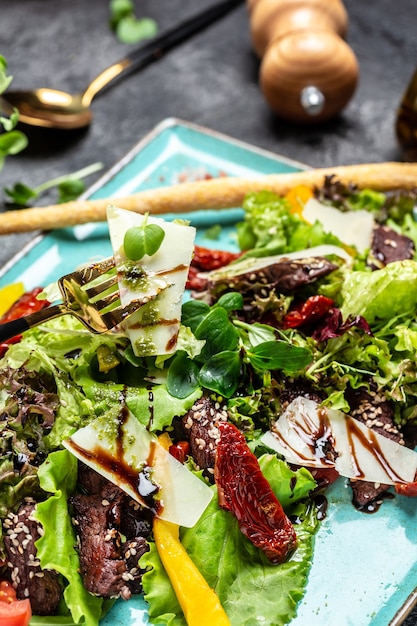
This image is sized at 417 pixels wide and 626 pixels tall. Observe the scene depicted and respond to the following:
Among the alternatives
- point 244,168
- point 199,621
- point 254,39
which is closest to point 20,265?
point 244,168

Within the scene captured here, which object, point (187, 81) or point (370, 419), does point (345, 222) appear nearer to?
point (370, 419)

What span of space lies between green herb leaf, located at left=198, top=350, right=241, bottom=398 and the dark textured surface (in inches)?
78.4

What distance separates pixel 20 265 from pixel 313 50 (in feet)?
7.14

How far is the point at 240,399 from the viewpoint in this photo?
9.60 ft

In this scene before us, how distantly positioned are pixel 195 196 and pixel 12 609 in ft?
7.41

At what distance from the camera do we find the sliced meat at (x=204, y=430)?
9.34 ft

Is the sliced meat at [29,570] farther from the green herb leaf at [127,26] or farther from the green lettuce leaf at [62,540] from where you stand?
the green herb leaf at [127,26]

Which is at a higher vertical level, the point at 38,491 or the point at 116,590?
the point at 38,491

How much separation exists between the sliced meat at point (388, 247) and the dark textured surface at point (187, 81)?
1338 mm

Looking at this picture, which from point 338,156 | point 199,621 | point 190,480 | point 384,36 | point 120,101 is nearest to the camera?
point 199,621

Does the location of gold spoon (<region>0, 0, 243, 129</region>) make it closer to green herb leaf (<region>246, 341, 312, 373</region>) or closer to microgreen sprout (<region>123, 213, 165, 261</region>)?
microgreen sprout (<region>123, 213, 165, 261</region>)

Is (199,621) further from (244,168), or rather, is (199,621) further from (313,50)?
(313,50)

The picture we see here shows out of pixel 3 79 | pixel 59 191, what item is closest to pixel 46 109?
pixel 59 191

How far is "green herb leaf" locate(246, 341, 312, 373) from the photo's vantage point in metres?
2.91
